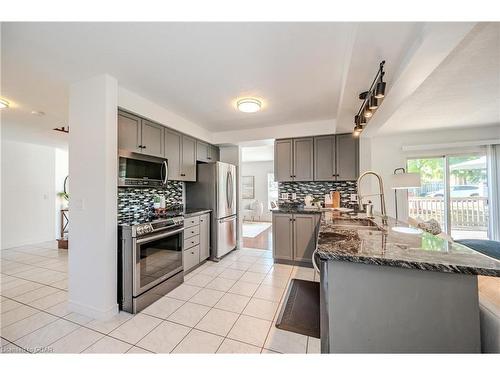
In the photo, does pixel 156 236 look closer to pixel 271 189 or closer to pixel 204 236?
pixel 204 236

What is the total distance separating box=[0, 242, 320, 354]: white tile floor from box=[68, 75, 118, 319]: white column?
25 cm

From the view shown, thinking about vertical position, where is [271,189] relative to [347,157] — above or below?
below

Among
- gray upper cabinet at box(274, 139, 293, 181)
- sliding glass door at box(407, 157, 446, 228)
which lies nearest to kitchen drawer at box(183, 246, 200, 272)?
gray upper cabinet at box(274, 139, 293, 181)

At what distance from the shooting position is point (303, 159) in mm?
3752

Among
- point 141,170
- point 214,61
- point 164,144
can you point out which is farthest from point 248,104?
point 141,170

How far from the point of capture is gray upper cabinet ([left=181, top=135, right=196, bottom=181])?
11.1ft

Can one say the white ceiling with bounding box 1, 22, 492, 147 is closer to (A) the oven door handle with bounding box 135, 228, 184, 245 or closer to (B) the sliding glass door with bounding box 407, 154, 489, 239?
(B) the sliding glass door with bounding box 407, 154, 489, 239

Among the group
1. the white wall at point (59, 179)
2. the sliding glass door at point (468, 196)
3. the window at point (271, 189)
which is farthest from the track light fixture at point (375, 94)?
the white wall at point (59, 179)

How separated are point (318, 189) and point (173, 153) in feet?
8.59

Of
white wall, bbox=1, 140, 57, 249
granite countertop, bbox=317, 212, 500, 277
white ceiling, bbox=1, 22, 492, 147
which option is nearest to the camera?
granite countertop, bbox=317, 212, 500, 277

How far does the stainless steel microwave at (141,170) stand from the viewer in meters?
2.29

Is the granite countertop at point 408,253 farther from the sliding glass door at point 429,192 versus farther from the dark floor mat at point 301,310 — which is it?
the sliding glass door at point 429,192

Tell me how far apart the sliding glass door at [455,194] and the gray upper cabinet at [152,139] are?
4.47 m
